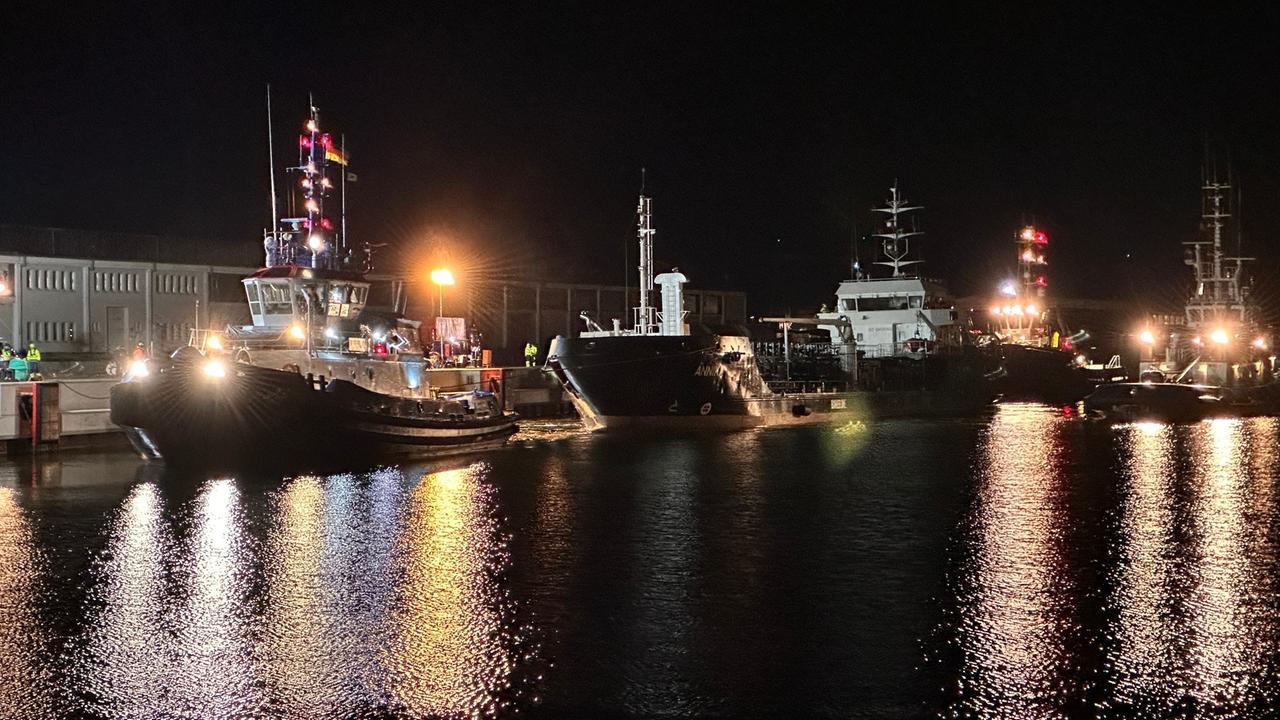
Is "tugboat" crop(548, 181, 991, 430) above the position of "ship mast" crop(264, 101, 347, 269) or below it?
below

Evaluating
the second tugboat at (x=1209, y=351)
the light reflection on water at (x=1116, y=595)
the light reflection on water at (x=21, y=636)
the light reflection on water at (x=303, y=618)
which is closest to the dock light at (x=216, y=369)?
the light reflection on water at (x=303, y=618)

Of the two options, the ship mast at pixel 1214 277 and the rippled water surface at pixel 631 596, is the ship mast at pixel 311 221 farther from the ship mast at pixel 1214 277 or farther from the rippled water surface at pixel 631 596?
the ship mast at pixel 1214 277

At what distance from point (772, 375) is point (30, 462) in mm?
31999

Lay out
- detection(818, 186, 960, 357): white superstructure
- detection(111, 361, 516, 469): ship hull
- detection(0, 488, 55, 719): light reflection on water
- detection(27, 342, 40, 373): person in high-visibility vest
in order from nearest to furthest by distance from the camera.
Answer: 1. detection(0, 488, 55, 719): light reflection on water
2. detection(111, 361, 516, 469): ship hull
3. detection(27, 342, 40, 373): person in high-visibility vest
4. detection(818, 186, 960, 357): white superstructure

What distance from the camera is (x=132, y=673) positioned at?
25.7 feet

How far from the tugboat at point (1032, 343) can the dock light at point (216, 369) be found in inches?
1657

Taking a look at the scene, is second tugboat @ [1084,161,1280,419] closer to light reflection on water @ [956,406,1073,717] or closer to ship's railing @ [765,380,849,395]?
ship's railing @ [765,380,849,395]

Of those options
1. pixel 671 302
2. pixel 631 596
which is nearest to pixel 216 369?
pixel 631 596

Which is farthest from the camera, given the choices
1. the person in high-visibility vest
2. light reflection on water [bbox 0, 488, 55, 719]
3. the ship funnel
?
the ship funnel

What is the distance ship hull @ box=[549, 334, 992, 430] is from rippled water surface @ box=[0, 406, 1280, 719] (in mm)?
11014

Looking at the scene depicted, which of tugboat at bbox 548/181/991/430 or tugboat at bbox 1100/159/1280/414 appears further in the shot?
tugboat at bbox 1100/159/1280/414

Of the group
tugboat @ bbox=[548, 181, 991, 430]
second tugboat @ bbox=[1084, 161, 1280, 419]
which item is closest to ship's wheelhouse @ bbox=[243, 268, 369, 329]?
tugboat @ bbox=[548, 181, 991, 430]

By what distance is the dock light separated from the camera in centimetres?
2058

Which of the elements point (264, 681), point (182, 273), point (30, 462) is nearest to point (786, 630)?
point (264, 681)
